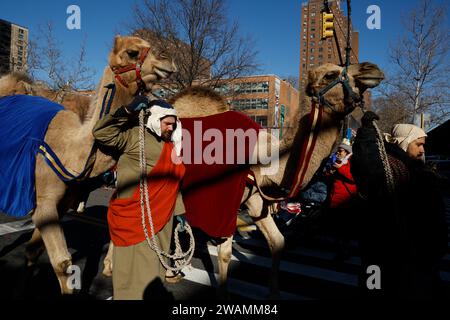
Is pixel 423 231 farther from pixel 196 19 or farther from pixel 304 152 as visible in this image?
pixel 196 19

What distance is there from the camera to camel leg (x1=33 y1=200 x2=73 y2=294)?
9.58ft

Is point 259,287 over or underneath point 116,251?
underneath

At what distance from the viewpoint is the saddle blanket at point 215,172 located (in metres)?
3.68

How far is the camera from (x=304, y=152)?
3.29m

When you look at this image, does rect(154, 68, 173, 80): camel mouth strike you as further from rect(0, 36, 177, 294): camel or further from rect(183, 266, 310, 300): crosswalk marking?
rect(183, 266, 310, 300): crosswalk marking

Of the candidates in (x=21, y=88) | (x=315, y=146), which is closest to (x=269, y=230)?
(x=315, y=146)

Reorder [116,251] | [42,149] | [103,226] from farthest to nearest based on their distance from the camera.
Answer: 1. [103,226]
2. [42,149]
3. [116,251]

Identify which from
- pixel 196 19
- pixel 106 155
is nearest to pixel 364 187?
pixel 106 155

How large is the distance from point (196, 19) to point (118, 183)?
17854mm

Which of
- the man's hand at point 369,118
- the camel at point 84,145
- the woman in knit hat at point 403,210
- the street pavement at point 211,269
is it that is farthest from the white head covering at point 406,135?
the street pavement at point 211,269

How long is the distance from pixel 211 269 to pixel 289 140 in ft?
8.69

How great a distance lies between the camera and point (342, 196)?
5.59 m

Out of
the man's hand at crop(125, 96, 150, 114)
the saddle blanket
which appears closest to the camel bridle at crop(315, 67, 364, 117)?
the saddle blanket

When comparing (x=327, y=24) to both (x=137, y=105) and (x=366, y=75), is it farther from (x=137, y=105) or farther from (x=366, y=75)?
(x=137, y=105)
